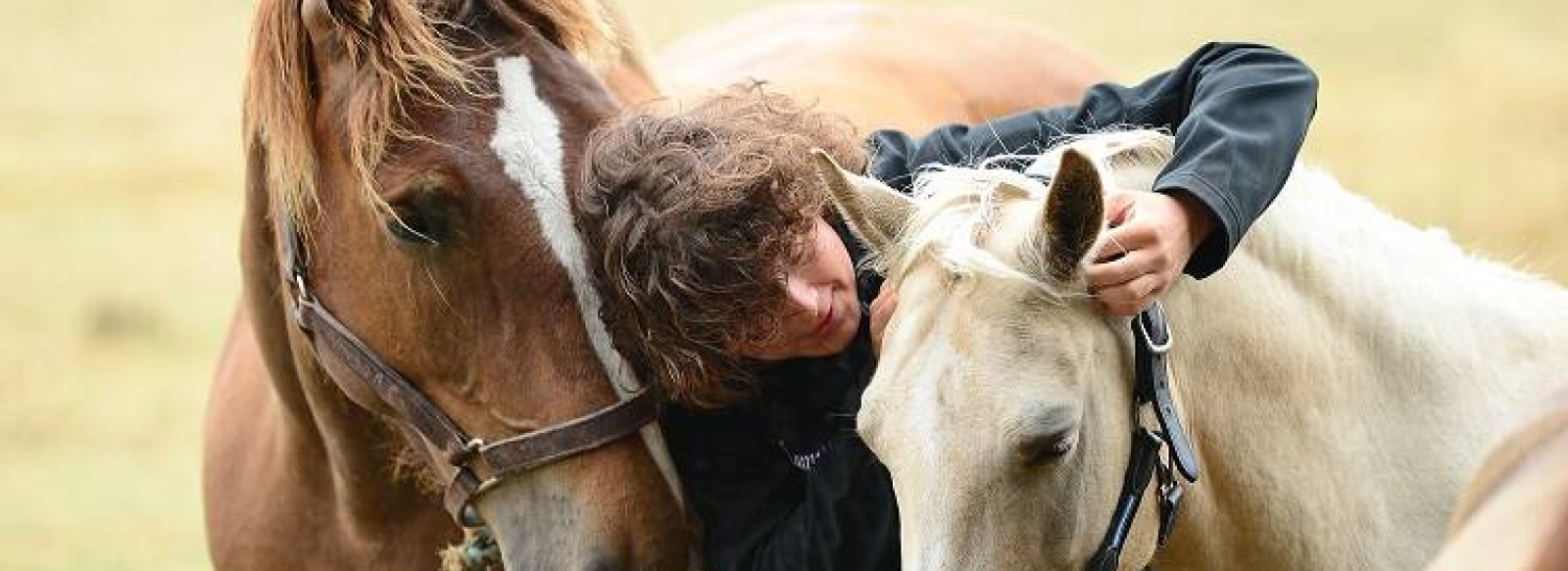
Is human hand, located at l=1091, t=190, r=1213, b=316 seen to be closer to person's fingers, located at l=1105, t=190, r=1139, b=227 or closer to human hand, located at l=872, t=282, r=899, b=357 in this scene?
person's fingers, located at l=1105, t=190, r=1139, b=227

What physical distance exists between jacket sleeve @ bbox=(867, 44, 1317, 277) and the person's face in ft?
1.29

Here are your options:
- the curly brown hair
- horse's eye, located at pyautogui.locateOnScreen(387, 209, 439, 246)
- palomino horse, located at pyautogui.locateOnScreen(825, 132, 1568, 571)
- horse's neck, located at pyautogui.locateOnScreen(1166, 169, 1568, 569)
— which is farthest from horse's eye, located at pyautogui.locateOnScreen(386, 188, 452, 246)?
horse's neck, located at pyautogui.locateOnScreen(1166, 169, 1568, 569)

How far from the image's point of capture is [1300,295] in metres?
2.92

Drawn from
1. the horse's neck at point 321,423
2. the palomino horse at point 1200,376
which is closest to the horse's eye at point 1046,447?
the palomino horse at point 1200,376

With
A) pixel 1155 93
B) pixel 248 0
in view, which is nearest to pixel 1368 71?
pixel 248 0

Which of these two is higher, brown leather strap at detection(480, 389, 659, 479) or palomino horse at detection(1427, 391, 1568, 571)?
palomino horse at detection(1427, 391, 1568, 571)

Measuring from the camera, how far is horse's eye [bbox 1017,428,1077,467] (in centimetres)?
245

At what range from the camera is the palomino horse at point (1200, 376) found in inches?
97.4

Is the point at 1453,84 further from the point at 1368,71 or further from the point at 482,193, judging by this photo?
the point at 482,193

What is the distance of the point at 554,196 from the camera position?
312cm

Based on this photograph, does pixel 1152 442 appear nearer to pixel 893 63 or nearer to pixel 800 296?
pixel 800 296

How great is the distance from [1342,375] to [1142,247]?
502 mm

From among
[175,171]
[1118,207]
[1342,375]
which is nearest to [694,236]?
[1118,207]

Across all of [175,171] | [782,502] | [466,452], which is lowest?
[175,171]
